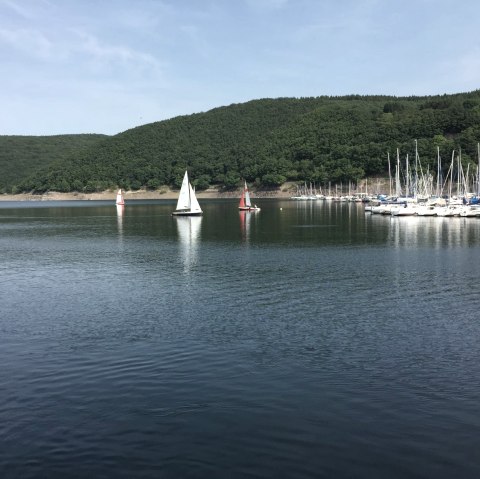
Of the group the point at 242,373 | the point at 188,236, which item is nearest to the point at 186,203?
the point at 188,236

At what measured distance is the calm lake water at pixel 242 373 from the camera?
50.9 feet

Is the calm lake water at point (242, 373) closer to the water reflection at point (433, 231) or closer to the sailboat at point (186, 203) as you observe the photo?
the water reflection at point (433, 231)

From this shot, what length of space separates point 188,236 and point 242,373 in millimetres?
59203

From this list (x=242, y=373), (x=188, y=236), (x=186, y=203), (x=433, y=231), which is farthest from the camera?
(x=186, y=203)

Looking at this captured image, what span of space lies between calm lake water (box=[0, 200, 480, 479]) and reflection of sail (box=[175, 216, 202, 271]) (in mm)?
8256

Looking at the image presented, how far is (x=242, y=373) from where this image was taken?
71.6 ft

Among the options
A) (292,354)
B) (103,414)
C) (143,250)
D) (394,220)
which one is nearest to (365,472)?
(103,414)

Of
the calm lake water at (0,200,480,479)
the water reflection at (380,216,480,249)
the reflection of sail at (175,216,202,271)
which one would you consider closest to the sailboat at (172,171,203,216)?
the reflection of sail at (175,216,202,271)

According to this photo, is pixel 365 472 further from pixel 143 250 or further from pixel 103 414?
pixel 143 250

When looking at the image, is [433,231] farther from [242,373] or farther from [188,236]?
[242,373]

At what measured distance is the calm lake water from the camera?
15.5m

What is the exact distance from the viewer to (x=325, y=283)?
135ft

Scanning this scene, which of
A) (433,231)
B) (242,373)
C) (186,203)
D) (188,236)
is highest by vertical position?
(186,203)

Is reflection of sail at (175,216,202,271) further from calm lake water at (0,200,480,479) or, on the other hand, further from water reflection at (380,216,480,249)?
water reflection at (380,216,480,249)
